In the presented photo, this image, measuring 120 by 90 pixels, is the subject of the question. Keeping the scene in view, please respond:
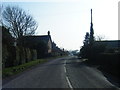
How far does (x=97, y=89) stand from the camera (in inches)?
617

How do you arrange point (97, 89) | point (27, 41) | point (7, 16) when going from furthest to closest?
1. point (27, 41)
2. point (7, 16)
3. point (97, 89)

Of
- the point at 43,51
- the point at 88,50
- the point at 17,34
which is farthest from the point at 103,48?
the point at 43,51

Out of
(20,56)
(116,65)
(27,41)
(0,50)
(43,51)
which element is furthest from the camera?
(43,51)

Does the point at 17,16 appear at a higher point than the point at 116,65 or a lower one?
higher

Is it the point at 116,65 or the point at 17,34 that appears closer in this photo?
the point at 116,65

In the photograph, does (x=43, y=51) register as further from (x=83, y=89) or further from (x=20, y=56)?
(x=83, y=89)

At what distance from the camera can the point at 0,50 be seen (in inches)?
1271

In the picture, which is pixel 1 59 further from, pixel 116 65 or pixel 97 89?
pixel 97 89

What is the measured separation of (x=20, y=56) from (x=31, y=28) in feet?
107

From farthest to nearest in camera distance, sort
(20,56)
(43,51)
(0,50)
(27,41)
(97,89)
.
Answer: (43,51) < (27,41) < (20,56) < (0,50) < (97,89)

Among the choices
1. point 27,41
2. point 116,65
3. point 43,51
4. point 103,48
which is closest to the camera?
point 116,65

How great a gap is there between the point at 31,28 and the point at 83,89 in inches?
2540

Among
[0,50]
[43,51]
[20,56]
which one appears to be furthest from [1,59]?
[43,51]

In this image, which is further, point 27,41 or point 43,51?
point 43,51
